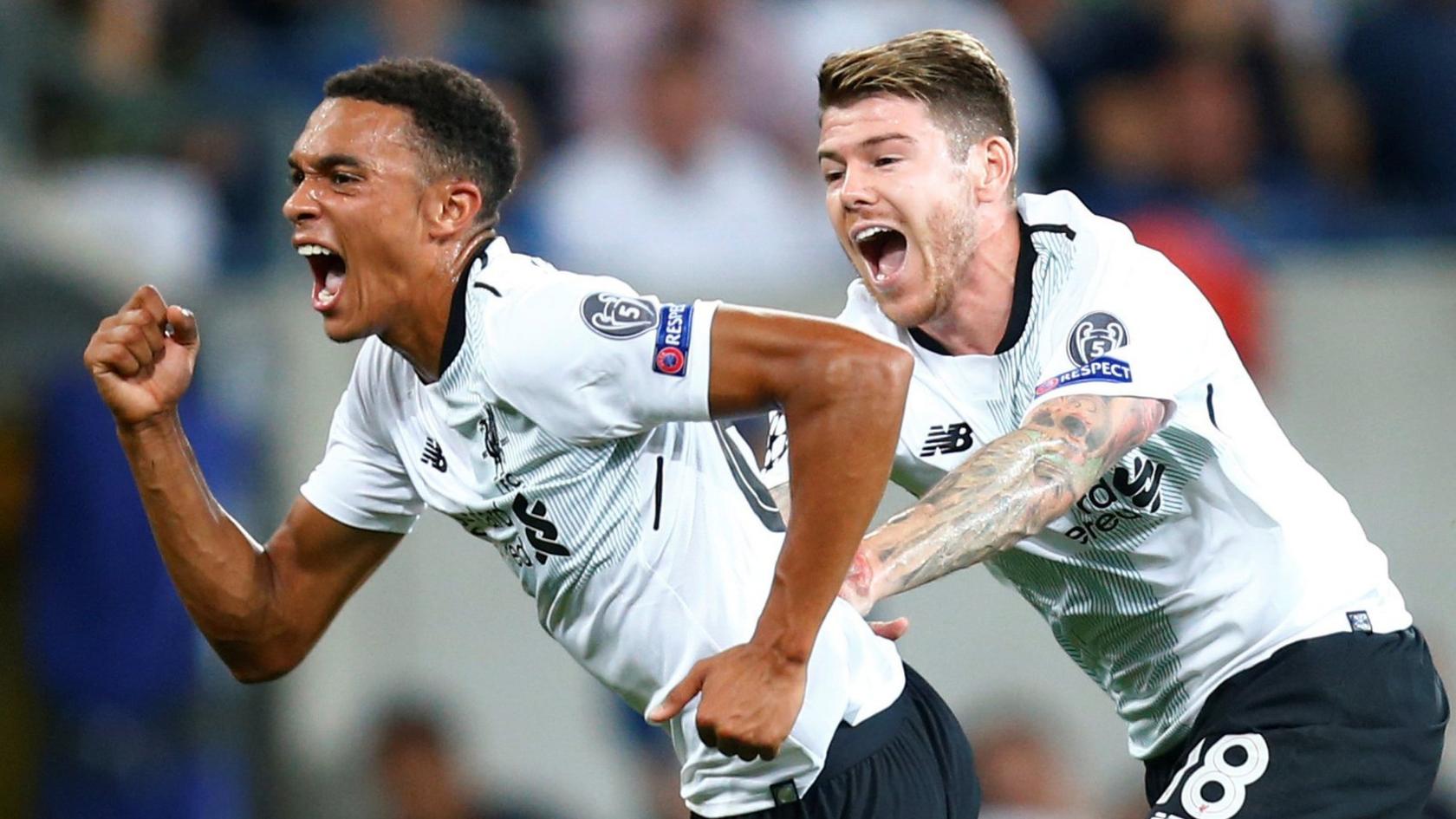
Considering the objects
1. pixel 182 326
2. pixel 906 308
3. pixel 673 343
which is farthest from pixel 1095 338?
pixel 182 326

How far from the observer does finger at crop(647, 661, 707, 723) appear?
11.4 ft

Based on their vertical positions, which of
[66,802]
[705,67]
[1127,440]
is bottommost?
[66,802]

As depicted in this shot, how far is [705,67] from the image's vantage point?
352 inches

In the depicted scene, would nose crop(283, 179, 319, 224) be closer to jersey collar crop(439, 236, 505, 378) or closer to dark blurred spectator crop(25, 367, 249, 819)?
jersey collar crop(439, 236, 505, 378)

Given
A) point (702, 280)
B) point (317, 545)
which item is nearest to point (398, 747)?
point (702, 280)

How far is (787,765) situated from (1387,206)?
605cm

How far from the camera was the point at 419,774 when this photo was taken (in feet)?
26.3

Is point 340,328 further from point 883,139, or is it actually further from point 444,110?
point 883,139

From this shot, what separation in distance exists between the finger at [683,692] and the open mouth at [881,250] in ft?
3.70

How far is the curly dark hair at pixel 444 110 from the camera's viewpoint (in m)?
3.99

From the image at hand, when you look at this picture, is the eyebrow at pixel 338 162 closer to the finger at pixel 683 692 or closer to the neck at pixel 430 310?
the neck at pixel 430 310

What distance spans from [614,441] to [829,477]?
45 cm

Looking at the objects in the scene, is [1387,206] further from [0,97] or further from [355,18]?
[0,97]

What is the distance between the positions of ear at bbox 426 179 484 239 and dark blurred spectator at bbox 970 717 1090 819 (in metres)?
4.13
